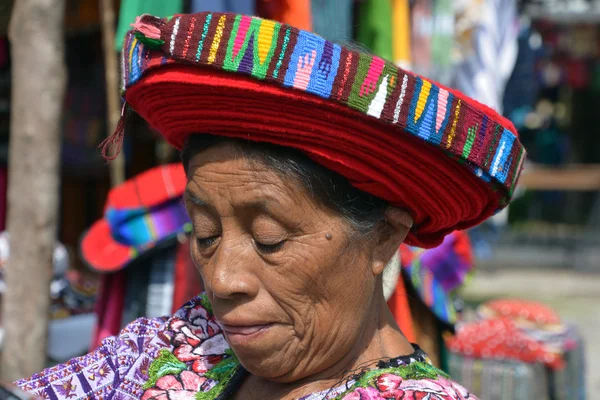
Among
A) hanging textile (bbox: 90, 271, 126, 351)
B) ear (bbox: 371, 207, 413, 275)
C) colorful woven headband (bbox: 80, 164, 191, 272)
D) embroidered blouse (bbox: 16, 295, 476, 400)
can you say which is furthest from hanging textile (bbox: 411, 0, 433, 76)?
ear (bbox: 371, 207, 413, 275)

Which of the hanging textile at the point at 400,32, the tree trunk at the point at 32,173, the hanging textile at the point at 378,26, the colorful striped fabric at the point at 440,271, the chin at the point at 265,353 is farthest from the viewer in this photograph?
the hanging textile at the point at 400,32

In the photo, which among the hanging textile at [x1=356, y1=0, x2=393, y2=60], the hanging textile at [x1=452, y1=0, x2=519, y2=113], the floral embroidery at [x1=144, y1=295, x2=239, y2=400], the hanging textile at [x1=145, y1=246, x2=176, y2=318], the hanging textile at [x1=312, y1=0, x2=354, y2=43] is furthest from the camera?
the hanging textile at [x1=452, y1=0, x2=519, y2=113]

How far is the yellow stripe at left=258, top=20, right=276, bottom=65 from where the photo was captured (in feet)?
4.30

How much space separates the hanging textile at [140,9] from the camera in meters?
3.25

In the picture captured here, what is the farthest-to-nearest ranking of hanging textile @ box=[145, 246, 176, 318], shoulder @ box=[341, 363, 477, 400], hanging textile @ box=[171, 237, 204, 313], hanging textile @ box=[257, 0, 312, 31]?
hanging textile @ box=[257, 0, 312, 31] → hanging textile @ box=[145, 246, 176, 318] → hanging textile @ box=[171, 237, 204, 313] → shoulder @ box=[341, 363, 477, 400]

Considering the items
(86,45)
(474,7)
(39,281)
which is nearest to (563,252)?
(474,7)

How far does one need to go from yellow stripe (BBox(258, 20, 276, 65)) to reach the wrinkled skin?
225 mm

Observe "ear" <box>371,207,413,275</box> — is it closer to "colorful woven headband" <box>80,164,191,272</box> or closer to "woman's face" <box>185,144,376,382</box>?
"woman's face" <box>185,144,376,382</box>

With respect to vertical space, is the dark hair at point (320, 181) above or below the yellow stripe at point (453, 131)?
below

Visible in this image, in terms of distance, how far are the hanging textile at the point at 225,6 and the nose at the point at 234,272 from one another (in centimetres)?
202

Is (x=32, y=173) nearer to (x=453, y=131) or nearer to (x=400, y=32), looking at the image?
(x=453, y=131)

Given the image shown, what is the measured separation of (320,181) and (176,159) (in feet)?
2.11

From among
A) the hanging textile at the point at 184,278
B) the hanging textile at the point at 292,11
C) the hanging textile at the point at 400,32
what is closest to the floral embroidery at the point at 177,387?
the hanging textile at the point at 184,278

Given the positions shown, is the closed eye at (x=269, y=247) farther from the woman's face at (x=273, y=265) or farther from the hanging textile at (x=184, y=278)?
the hanging textile at (x=184, y=278)
